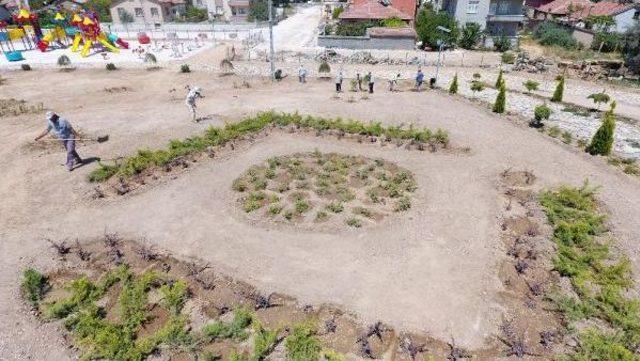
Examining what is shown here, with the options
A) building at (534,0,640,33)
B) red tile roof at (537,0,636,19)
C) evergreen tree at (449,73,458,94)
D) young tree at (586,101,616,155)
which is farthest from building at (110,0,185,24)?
young tree at (586,101,616,155)

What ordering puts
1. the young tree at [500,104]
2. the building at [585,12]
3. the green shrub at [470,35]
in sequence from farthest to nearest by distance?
the building at [585,12], the green shrub at [470,35], the young tree at [500,104]

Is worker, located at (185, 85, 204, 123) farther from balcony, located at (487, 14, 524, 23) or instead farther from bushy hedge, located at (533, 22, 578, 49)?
bushy hedge, located at (533, 22, 578, 49)

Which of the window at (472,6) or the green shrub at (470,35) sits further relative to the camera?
the window at (472,6)

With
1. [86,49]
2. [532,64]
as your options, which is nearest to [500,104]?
[532,64]

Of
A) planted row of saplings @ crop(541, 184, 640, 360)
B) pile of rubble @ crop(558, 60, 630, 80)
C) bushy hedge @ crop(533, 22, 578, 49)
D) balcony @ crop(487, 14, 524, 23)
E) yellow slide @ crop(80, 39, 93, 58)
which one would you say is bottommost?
planted row of saplings @ crop(541, 184, 640, 360)

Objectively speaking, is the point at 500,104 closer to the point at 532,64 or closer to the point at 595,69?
the point at 532,64

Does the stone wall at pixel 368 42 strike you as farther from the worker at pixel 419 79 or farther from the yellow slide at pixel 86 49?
the yellow slide at pixel 86 49

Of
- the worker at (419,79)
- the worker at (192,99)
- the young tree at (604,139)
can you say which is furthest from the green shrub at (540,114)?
the worker at (192,99)
